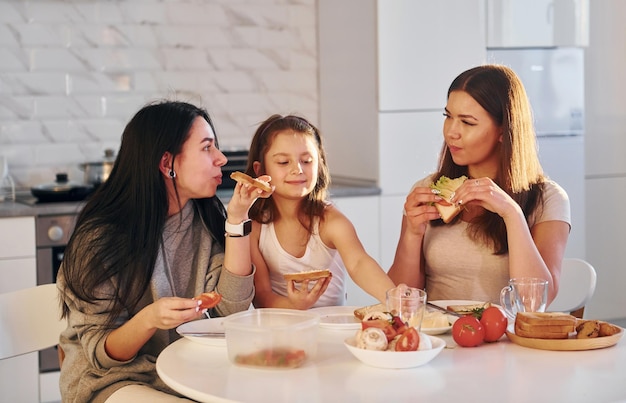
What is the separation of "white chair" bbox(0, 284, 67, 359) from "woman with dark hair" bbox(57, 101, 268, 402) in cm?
16

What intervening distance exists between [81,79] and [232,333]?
277 cm

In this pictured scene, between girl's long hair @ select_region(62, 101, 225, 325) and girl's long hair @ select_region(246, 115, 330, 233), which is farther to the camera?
girl's long hair @ select_region(246, 115, 330, 233)

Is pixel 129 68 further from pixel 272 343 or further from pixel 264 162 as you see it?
pixel 272 343

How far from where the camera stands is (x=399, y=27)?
4.17m

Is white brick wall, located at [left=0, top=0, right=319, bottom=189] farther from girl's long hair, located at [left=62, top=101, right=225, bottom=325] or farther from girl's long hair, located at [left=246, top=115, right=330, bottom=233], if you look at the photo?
girl's long hair, located at [left=62, top=101, right=225, bottom=325]

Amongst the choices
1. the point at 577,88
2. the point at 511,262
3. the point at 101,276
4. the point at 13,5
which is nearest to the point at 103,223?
the point at 101,276

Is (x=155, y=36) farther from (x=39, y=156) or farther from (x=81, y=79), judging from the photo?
(x=39, y=156)

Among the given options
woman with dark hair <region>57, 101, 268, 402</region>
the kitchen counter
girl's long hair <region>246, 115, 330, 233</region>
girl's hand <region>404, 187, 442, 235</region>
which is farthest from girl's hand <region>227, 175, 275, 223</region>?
the kitchen counter

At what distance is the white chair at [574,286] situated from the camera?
111 inches

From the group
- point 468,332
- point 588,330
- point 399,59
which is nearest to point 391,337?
point 468,332

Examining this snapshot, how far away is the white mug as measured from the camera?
2.13 meters

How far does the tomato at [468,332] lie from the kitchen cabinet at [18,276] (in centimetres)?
221

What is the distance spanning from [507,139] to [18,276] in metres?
2.06

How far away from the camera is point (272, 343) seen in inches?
74.0
